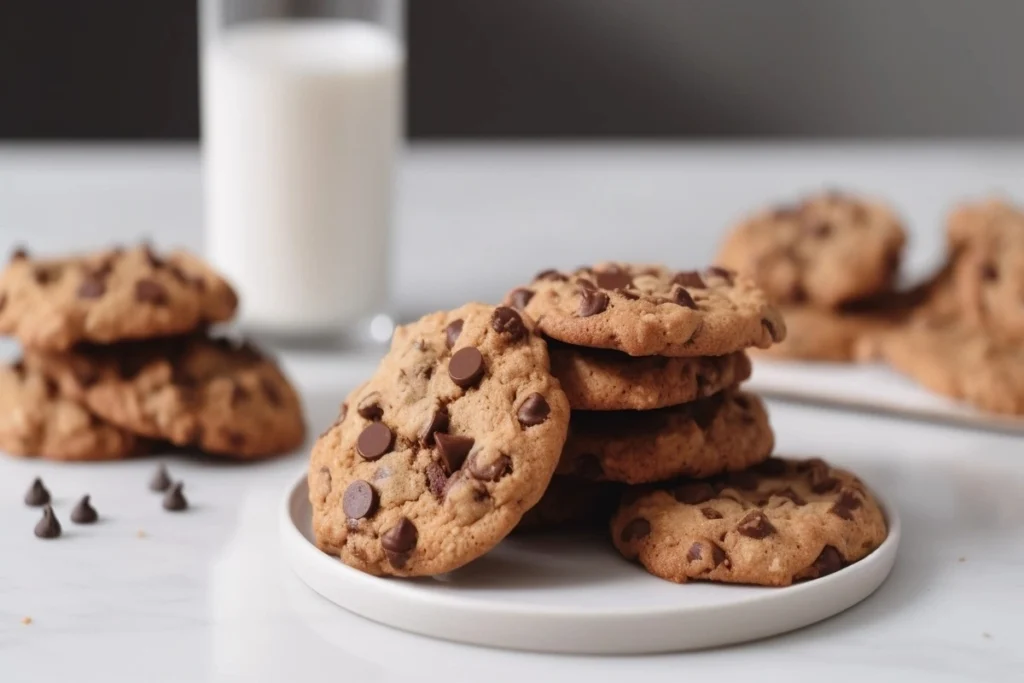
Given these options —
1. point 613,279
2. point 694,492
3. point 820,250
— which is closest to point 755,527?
point 694,492

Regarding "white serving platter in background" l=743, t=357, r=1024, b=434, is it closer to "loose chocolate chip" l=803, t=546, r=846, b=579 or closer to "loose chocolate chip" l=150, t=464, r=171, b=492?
"loose chocolate chip" l=803, t=546, r=846, b=579

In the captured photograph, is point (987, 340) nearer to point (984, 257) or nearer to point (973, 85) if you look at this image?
point (984, 257)

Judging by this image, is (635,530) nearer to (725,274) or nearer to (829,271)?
(725,274)

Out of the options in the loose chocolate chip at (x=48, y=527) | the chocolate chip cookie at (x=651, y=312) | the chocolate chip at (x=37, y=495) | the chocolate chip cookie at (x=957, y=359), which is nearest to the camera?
the chocolate chip cookie at (x=651, y=312)

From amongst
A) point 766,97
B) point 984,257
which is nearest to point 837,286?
point 984,257

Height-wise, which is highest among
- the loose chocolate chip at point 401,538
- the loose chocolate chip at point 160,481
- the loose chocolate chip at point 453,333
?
the loose chocolate chip at point 453,333

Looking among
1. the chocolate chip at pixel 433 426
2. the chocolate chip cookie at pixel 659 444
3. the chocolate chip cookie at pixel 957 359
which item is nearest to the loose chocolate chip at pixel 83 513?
the chocolate chip at pixel 433 426

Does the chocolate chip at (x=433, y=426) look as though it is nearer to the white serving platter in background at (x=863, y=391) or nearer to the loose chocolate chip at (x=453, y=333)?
the loose chocolate chip at (x=453, y=333)
